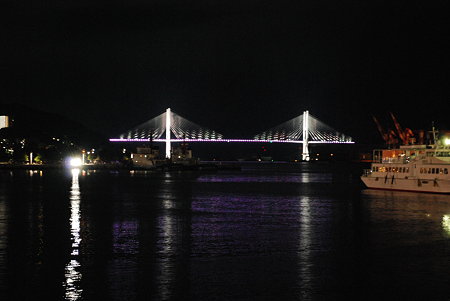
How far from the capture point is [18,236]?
17.9m

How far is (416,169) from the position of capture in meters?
40.6

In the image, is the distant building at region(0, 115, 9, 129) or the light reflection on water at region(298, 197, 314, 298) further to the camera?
the distant building at region(0, 115, 9, 129)

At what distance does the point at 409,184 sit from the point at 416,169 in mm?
1067

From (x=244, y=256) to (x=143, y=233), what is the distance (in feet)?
16.9

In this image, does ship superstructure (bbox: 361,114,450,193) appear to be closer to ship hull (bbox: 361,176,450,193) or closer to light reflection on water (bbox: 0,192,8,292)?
ship hull (bbox: 361,176,450,193)

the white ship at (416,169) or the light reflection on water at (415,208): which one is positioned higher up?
the white ship at (416,169)

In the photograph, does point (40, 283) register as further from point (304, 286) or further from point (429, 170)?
point (429, 170)

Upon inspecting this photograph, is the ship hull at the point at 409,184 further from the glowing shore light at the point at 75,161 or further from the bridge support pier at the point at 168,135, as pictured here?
the glowing shore light at the point at 75,161

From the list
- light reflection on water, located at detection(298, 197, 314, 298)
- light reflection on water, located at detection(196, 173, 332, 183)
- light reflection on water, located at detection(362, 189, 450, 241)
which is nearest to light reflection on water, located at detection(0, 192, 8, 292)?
light reflection on water, located at detection(298, 197, 314, 298)

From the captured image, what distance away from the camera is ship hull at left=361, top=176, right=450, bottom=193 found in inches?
1502

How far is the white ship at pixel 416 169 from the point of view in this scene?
126ft

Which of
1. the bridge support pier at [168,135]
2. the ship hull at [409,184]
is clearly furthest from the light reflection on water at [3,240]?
the bridge support pier at [168,135]

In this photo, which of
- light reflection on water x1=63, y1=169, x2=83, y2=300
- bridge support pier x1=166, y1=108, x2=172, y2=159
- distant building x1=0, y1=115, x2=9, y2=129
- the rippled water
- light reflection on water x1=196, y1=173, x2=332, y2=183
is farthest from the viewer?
distant building x1=0, y1=115, x2=9, y2=129

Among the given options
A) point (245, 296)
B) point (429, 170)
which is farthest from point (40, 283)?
point (429, 170)
